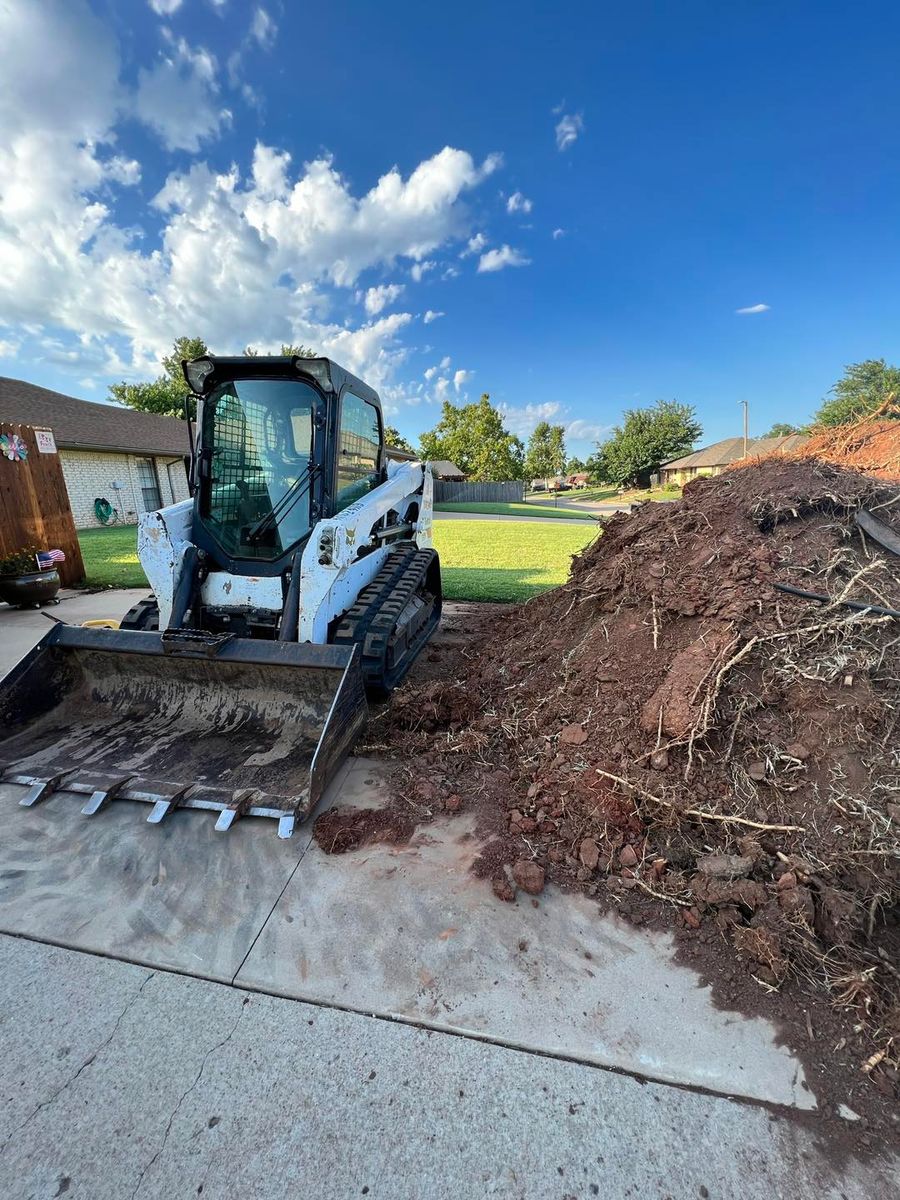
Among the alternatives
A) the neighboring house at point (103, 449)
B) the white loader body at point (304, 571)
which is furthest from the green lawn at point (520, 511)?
the white loader body at point (304, 571)

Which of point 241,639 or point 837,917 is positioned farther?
point 241,639

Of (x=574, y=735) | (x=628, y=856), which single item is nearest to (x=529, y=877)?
(x=628, y=856)

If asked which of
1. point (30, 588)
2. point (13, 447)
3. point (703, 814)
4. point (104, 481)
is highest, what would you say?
point (13, 447)

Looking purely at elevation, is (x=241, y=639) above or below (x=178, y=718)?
above

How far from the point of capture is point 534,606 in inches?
227

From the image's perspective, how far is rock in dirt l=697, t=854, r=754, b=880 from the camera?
7.40 feet

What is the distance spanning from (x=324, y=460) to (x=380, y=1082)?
139 inches

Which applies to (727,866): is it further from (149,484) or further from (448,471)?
(448,471)

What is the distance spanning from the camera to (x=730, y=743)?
8.85 feet

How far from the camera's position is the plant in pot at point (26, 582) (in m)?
7.58

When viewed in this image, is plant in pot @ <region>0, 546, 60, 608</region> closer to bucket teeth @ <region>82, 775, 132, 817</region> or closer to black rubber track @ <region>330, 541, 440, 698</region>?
black rubber track @ <region>330, 541, 440, 698</region>

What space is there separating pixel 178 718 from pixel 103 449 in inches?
778

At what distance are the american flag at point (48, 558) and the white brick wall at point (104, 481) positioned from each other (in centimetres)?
973

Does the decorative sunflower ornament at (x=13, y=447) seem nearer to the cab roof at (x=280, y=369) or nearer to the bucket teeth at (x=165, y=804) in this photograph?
the cab roof at (x=280, y=369)
